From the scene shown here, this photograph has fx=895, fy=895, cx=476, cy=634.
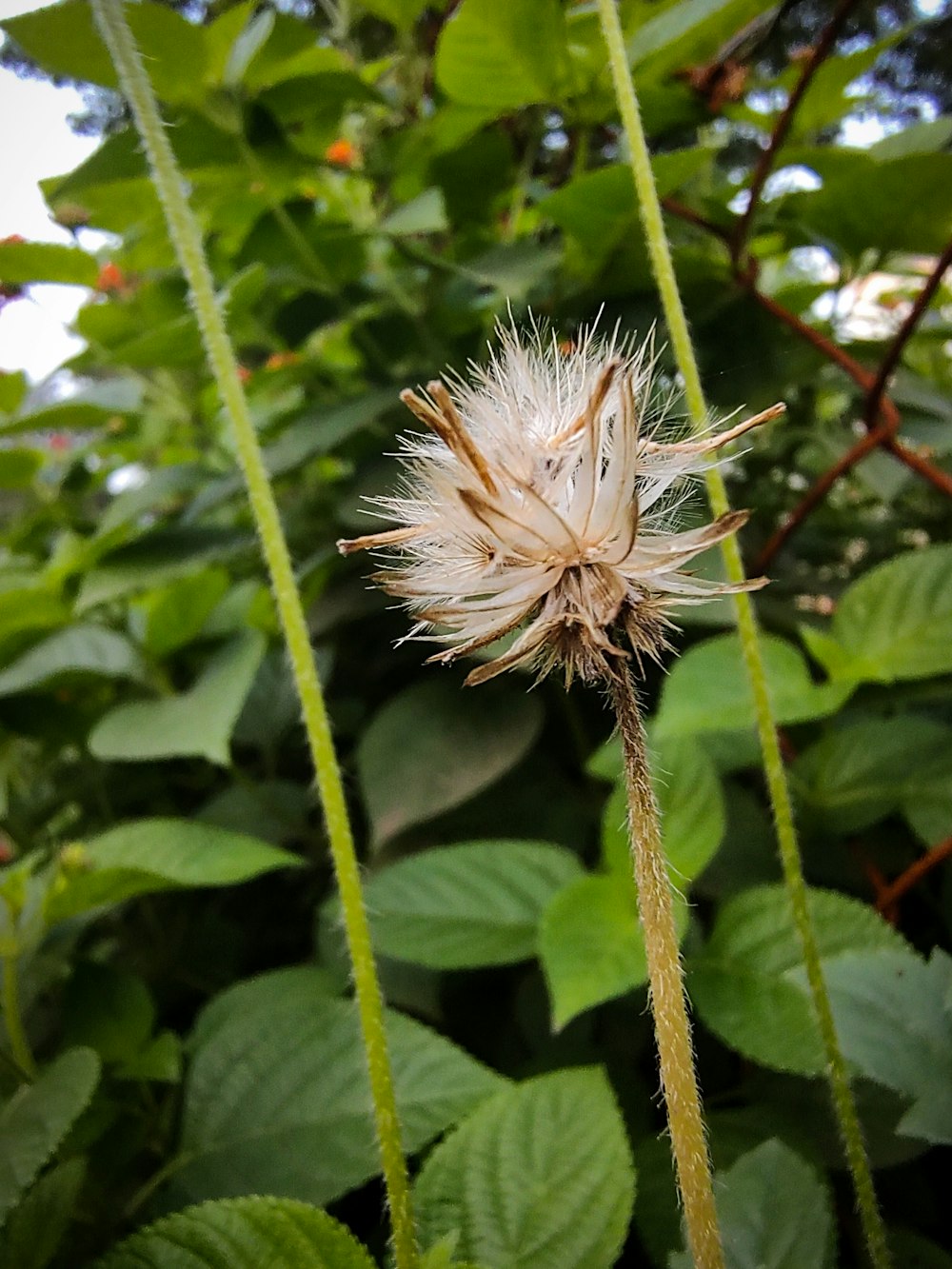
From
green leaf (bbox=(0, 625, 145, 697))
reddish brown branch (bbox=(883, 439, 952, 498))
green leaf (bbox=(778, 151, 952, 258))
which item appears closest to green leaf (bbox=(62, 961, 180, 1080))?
green leaf (bbox=(0, 625, 145, 697))

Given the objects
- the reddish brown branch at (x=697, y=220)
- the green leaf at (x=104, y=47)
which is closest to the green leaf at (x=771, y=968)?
the reddish brown branch at (x=697, y=220)

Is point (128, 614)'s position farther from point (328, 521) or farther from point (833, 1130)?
point (833, 1130)

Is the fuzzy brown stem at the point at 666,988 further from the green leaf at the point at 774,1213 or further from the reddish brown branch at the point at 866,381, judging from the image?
the reddish brown branch at the point at 866,381

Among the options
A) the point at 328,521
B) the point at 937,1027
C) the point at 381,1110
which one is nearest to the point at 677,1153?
the point at 381,1110

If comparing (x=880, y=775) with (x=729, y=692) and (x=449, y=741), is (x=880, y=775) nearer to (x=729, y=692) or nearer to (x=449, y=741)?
(x=729, y=692)

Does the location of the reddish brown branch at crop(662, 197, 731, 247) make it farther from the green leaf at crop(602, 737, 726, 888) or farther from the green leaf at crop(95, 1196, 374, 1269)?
the green leaf at crop(95, 1196, 374, 1269)

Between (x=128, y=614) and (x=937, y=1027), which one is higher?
(x=128, y=614)

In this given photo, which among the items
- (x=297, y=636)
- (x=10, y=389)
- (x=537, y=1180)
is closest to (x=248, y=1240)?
(x=537, y=1180)
